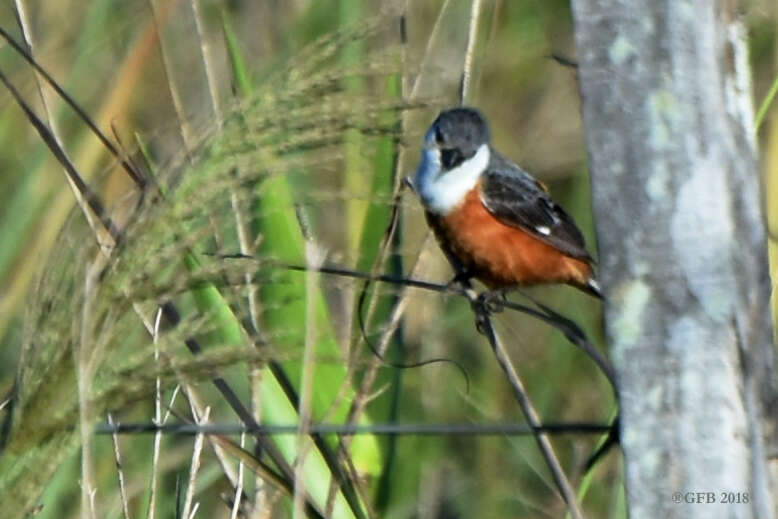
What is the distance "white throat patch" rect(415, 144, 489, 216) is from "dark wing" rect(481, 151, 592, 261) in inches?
3.4

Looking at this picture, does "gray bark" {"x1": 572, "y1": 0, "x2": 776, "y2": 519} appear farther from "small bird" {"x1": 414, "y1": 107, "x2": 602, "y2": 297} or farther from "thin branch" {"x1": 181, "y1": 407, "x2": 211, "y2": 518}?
"small bird" {"x1": 414, "y1": 107, "x2": 602, "y2": 297}

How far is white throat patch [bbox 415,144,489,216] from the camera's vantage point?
3.13 metres

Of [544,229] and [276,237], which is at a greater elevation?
[276,237]

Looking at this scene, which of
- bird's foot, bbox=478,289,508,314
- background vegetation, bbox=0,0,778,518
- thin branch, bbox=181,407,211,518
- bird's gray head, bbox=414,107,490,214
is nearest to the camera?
background vegetation, bbox=0,0,778,518

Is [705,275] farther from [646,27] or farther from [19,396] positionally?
[19,396]

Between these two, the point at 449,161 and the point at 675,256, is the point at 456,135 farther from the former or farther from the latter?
the point at 675,256

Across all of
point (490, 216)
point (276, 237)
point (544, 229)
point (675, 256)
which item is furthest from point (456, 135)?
point (675, 256)

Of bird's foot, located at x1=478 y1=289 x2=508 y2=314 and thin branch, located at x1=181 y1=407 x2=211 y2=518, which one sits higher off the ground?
thin branch, located at x1=181 y1=407 x2=211 y2=518

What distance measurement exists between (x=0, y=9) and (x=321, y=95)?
2587 millimetres

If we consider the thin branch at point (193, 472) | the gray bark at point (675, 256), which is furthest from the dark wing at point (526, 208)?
the gray bark at point (675, 256)

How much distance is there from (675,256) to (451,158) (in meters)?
1.70

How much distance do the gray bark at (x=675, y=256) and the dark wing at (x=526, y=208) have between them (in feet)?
5.81

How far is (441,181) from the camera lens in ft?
10.4

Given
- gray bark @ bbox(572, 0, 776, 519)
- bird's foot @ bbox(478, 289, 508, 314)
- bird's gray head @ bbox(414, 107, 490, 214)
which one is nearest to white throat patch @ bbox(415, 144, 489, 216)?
bird's gray head @ bbox(414, 107, 490, 214)
